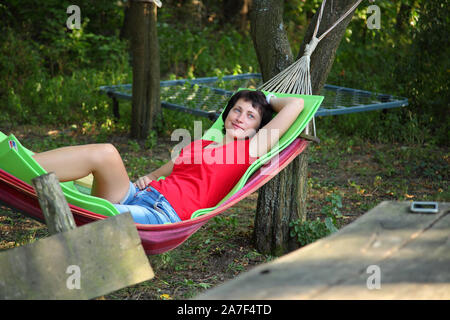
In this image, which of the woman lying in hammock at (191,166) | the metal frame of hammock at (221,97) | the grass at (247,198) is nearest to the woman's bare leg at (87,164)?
the woman lying in hammock at (191,166)

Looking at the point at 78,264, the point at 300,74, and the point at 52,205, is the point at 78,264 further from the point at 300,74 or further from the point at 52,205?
the point at 300,74

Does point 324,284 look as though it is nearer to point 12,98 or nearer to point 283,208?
point 283,208

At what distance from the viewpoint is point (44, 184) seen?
5.32 ft

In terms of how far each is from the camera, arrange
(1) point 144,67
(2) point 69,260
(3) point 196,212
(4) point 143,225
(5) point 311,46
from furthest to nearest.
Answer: (1) point 144,67, (5) point 311,46, (3) point 196,212, (4) point 143,225, (2) point 69,260

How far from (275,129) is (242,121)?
7.4 inches

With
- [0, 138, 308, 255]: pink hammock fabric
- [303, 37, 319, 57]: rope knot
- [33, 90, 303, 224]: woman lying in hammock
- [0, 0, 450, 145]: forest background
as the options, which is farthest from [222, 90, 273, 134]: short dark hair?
[0, 0, 450, 145]: forest background

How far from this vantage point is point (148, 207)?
2.29 m

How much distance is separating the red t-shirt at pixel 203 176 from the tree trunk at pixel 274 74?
1.05 ft

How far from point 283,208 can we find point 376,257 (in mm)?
1401

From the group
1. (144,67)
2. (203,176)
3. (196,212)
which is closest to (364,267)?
(196,212)

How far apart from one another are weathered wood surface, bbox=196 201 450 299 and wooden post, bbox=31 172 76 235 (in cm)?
63

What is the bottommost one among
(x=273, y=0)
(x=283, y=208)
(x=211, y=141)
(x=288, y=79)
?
(x=283, y=208)

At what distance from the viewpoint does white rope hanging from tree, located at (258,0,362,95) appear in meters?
2.53
